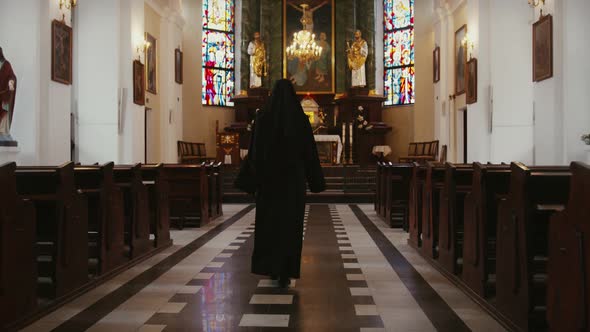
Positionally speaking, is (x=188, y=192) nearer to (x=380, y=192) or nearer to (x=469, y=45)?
(x=380, y=192)

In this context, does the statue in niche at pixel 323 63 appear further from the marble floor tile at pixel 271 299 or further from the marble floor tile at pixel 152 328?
the marble floor tile at pixel 152 328

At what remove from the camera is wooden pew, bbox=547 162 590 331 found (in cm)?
306

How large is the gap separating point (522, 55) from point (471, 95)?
1888 mm

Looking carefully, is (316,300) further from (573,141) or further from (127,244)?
(573,141)

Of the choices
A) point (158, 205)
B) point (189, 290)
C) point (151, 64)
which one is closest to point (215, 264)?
point (189, 290)

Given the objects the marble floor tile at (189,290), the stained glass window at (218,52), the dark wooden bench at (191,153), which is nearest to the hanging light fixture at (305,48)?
the stained glass window at (218,52)

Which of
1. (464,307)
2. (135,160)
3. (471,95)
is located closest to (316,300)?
(464,307)

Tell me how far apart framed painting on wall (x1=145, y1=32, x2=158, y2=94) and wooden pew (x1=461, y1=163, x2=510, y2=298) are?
1494 centimetres

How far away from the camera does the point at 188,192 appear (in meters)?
10.9

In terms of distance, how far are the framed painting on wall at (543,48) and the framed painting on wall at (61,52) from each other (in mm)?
9539


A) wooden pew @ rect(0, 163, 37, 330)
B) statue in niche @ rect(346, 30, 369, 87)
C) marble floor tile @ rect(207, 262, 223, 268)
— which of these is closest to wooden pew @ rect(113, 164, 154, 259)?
marble floor tile @ rect(207, 262, 223, 268)

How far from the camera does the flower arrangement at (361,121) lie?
24.5 meters

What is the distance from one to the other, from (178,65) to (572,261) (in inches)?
805

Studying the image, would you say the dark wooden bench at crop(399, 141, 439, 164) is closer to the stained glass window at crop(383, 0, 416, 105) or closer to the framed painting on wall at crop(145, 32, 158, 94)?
the stained glass window at crop(383, 0, 416, 105)
